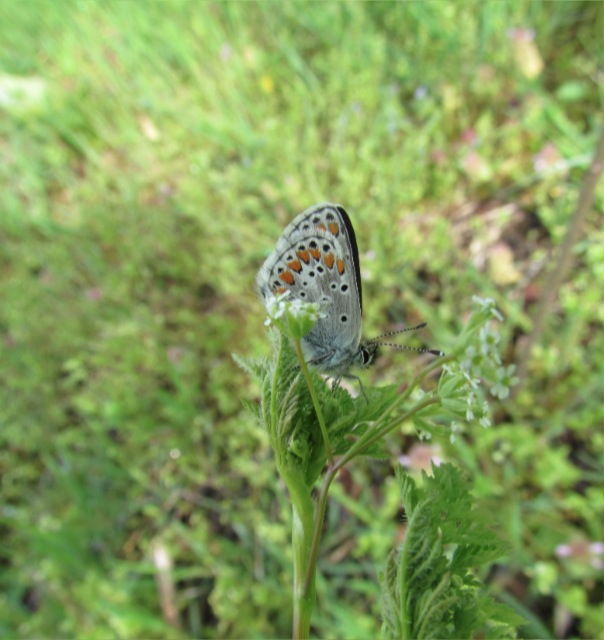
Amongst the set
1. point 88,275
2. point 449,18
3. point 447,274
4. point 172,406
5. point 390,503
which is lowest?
point 390,503

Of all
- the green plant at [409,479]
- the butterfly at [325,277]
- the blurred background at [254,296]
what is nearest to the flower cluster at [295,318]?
the green plant at [409,479]

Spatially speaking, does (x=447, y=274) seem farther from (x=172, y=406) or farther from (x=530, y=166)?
(x=172, y=406)

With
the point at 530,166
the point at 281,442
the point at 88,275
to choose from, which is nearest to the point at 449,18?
the point at 530,166

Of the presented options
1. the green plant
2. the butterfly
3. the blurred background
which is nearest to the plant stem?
the blurred background

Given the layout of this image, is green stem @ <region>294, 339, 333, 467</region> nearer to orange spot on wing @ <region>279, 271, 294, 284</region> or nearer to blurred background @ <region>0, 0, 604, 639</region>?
orange spot on wing @ <region>279, 271, 294, 284</region>

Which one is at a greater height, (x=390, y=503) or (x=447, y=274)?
(x=447, y=274)

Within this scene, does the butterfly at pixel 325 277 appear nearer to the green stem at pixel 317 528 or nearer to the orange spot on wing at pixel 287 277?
the orange spot on wing at pixel 287 277
